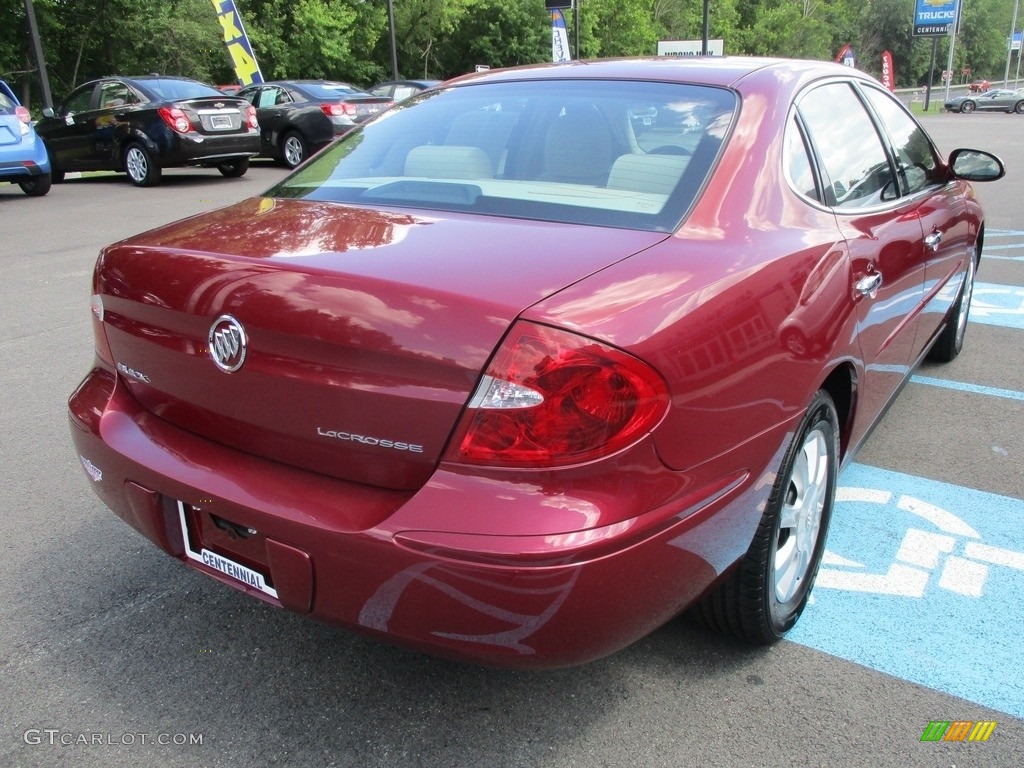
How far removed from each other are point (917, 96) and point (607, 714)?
3077 inches

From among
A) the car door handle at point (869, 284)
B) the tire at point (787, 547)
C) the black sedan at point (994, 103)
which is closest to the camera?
the tire at point (787, 547)

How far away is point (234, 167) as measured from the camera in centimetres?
1466

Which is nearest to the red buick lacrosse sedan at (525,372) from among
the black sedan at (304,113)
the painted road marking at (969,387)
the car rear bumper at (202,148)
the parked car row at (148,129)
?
the painted road marking at (969,387)

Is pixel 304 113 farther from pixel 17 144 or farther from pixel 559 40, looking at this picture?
pixel 559 40

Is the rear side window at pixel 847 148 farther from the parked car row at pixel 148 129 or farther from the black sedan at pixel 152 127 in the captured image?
the black sedan at pixel 152 127

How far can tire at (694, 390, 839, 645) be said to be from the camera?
2277mm

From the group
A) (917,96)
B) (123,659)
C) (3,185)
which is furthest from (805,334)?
(917,96)

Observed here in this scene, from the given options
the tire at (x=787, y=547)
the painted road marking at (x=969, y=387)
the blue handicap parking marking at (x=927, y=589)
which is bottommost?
the painted road marking at (x=969, y=387)

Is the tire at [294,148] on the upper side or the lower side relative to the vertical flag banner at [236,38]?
lower

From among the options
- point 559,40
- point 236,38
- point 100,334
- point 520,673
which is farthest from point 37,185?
point 559,40

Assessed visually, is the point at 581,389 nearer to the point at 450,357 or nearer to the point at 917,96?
the point at 450,357

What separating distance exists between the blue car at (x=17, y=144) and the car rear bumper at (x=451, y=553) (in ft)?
37.1

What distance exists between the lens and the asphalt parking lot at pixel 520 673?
2.16 metres

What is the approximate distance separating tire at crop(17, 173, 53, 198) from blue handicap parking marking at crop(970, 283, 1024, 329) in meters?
11.8
